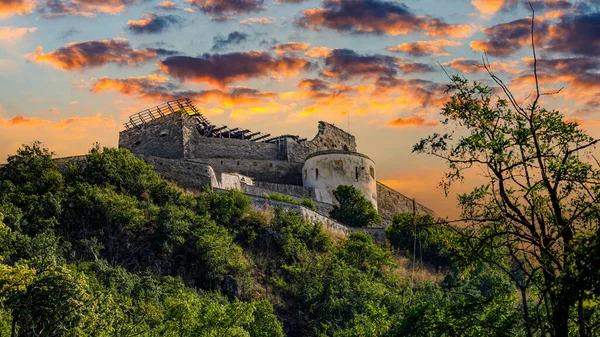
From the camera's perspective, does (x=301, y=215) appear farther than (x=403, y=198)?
No

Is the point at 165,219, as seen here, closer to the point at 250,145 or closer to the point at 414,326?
the point at 250,145

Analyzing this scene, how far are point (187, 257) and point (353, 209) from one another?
13.9 meters

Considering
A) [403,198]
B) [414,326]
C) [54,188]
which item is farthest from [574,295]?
[403,198]

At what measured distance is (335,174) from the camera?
52312mm

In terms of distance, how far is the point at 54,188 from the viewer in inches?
1550

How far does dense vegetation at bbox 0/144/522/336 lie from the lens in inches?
1121

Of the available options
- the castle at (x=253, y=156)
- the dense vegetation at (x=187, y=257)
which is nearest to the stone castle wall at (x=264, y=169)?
the castle at (x=253, y=156)

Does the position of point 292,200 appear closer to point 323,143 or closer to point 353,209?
point 353,209

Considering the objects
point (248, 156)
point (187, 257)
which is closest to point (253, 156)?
point (248, 156)

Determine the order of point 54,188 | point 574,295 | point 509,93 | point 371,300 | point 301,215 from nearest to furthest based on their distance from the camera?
point 574,295, point 509,93, point 371,300, point 54,188, point 301,215

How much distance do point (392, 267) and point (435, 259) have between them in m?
5.68

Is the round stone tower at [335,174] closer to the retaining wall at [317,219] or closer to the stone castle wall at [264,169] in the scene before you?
the stone castle wall at [264,169]

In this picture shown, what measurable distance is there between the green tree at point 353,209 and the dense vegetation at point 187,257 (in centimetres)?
359

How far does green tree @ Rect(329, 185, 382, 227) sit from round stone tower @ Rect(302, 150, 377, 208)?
5.24 ft
